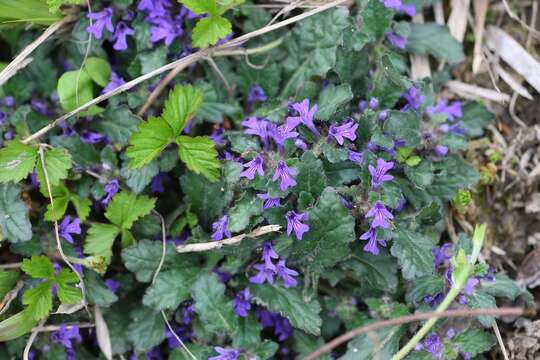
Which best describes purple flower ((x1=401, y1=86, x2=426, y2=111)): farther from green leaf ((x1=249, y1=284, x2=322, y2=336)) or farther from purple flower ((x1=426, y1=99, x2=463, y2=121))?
green leaf ((x1=249, y1=284, x2=322, y2=336))

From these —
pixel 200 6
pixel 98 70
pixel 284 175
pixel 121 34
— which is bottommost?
pixel 284 175

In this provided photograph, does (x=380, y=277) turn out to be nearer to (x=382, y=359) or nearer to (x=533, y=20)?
(x=382, y=359)

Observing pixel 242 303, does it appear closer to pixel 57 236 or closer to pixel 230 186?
pixel 230 186

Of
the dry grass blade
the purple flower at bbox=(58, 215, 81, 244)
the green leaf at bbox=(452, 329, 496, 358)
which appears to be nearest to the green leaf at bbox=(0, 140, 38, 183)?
the purple flower at bbox=(58, 215, 81, 244)

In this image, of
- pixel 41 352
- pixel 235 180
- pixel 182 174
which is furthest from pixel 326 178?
pixel 41 352

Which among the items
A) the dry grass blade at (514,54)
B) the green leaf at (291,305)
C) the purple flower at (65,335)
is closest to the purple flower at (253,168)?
the green leaf at (291,305)

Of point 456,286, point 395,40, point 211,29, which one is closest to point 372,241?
point 456,286

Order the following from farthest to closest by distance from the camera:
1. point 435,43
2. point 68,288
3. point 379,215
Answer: point 435,43 → point 68,288 → point 379,215

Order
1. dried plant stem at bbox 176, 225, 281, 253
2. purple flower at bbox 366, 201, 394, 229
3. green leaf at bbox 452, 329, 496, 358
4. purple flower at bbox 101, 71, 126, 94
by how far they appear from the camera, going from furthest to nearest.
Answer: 1. purple flower at bbox 101, 71, 126, 94
2. green leaf at bbox 452, 329, 496, 358
3. dried plant stem at bbox 176, 225, 281, 253
4. purple flower at bbox 366, 201, 394, 229
